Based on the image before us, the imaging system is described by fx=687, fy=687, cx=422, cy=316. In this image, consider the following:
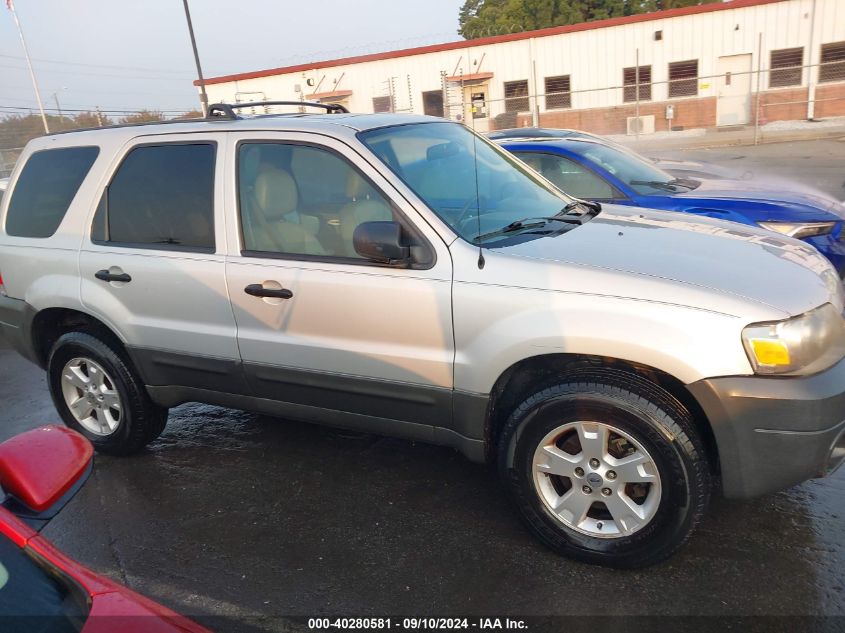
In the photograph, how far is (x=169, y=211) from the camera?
377 cm

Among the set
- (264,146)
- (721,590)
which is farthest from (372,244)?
(721,590)

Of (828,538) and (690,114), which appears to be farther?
(690,114)

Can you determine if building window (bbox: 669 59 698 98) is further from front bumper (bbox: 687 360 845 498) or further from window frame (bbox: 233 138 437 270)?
front bumper (bbox: 687 360 845 498)

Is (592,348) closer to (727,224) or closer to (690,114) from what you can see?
(727,224)

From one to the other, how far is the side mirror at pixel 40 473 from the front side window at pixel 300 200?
1595 mm

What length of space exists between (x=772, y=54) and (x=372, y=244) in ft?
87.5

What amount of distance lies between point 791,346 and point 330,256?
6.54 ft

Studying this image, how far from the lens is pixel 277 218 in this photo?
350 centimetres

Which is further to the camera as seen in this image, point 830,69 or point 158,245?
point 830,69

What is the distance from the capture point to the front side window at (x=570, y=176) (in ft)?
19.2

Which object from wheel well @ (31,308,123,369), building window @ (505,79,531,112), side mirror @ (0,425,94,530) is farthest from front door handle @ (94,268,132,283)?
building window @ (505,79,531,112)

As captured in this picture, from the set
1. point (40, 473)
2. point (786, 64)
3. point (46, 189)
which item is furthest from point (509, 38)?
point (40, 473)

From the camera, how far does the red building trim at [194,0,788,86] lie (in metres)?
24.4

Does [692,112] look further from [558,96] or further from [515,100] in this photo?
[515,100]
